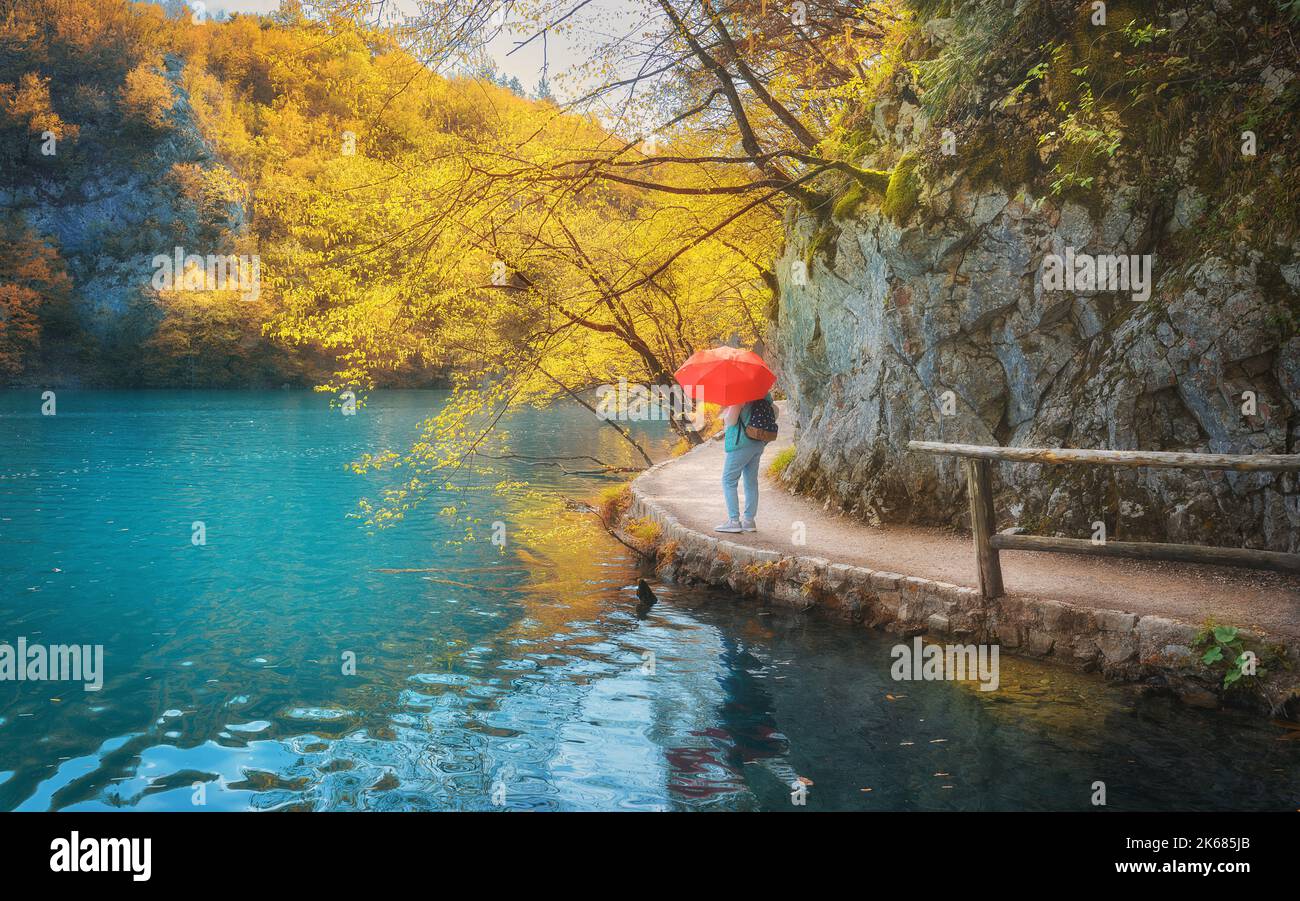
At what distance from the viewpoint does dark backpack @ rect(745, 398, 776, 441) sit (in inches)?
422

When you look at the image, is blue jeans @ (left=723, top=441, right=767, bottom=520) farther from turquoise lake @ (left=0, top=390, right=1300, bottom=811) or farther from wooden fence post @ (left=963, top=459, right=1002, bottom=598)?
wooden fence post @ (left=963, top=459, right=1002, bottom=598)

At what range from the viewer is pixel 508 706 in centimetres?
737

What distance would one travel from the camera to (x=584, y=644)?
29.7 ft

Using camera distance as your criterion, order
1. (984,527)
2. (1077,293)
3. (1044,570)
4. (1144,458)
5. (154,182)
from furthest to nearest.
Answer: (154,182), (1077,293), (1044,570), (984,527), (1144,458)

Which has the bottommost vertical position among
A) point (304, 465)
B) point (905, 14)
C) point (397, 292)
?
point (304, 465)

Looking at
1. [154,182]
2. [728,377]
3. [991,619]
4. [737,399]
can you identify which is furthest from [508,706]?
[154,182]

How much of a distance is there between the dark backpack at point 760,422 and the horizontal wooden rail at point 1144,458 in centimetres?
248

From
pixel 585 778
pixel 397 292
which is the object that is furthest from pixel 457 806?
pixel 397 292

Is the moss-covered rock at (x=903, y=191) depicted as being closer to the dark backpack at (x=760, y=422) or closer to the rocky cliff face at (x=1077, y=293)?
the rocky cliff face at (x=1077, y=293)

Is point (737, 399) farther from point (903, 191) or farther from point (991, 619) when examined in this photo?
point (991, 619)

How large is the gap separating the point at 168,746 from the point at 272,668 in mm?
1812

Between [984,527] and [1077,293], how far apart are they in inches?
119
